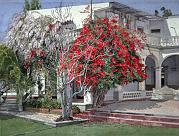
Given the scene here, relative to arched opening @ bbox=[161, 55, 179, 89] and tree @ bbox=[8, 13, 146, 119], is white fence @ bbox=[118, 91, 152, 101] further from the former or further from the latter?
arched opening @ bbox=[161, 55, 179, 89]

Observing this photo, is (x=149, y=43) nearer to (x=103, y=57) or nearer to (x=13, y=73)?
(x=103, y=57)

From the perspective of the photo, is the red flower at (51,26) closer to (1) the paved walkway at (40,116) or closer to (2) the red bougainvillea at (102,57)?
(2) the red bougainvillea at (102,57)

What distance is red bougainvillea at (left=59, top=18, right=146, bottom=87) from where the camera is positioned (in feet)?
47.7

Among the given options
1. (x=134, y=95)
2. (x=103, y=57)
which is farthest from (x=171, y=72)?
(x=103, y=57)

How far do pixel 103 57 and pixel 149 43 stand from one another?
8754mm

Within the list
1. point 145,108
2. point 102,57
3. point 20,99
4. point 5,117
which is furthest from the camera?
point 20,99

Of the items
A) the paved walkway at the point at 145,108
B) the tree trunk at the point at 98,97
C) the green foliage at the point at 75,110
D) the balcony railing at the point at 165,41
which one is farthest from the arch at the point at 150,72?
the green foliage at the point at 75,110

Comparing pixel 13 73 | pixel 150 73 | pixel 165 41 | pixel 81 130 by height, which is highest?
pixel 165 41

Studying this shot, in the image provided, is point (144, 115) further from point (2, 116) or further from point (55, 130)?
point (2, 116)

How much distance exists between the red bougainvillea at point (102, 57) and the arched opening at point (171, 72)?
38.7 ft

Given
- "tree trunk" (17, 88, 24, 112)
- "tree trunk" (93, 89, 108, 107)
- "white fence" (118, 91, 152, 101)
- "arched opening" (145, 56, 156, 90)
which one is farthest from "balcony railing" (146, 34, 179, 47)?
"tree trunk" (17, 88, 24, 112)

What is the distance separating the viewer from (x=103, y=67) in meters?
15.0

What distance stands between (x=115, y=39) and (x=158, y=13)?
1137 cm

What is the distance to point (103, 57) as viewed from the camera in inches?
592
